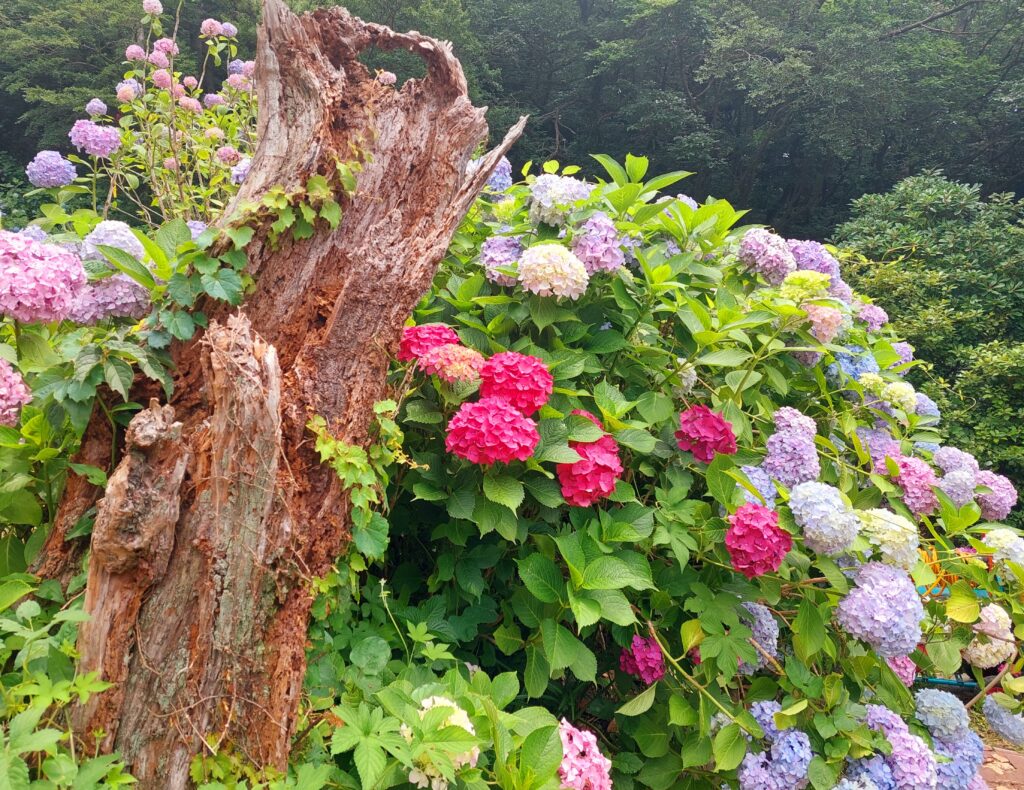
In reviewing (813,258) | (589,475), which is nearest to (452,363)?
(589,475)

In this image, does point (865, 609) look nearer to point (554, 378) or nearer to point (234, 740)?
point (554, 378)

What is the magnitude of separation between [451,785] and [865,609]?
101 centimetres

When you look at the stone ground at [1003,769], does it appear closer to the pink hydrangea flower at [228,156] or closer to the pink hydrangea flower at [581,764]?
the pink hydrangea flower at [581,764]

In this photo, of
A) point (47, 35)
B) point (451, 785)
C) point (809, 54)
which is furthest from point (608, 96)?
point (451, 785)

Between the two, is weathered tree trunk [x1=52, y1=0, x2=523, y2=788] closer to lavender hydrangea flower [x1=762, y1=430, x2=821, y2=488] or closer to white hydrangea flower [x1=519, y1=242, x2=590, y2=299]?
white hydrangea flower [x1=519, y1=242, x2=590, y2=299]

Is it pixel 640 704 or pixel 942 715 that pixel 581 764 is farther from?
pixel 942 715

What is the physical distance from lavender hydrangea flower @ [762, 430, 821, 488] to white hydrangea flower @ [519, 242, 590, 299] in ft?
2.26

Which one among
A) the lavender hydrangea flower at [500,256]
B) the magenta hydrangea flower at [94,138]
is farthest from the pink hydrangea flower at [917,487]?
the magenta hydrangea flower at [94,138]

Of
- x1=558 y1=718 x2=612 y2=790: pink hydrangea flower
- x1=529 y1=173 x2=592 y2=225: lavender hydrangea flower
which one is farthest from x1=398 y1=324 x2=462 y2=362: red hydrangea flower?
x1=558 y1=718 x2=612 y2=790: pink hydrangea flower

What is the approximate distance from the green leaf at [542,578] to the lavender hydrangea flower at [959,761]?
1.13m

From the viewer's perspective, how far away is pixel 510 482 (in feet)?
4.83

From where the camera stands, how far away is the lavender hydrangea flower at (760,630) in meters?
1.57

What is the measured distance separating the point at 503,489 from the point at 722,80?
17125 mm

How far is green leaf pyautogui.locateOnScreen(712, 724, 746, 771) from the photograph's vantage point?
1437 millimetres
